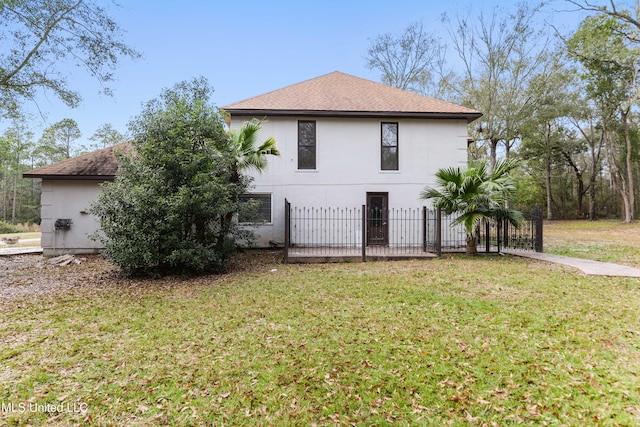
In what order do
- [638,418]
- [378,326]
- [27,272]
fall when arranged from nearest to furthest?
→ [638,418], [378,326], [27,272]

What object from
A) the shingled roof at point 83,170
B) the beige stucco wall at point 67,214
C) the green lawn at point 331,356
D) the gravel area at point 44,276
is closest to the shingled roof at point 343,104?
the shingled roof at point 83,170

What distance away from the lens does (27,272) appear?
8.60m

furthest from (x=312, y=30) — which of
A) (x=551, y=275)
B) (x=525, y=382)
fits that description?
(x=525, y=382)

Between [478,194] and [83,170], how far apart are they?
13538 millimetres

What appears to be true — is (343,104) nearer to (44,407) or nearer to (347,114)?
(347,114)

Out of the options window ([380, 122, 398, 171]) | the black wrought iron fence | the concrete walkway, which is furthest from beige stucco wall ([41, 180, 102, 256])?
the concrete walkway

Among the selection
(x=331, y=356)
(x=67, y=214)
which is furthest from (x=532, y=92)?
(x=67, y=214)

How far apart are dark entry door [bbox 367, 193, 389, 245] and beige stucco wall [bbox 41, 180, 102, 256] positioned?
1004 centimetres

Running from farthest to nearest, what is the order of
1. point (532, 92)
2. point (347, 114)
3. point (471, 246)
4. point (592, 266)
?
point (532, 92) → point (347, 114) → point (471, 246) → point (592, 266)

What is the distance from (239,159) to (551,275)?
841 centimetres

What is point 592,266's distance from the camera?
795 centimetres

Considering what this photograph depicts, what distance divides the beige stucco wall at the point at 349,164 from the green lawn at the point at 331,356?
5.86 metres

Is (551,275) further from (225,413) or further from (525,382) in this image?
(225,413)

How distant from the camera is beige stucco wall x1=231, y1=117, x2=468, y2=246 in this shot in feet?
38.9
